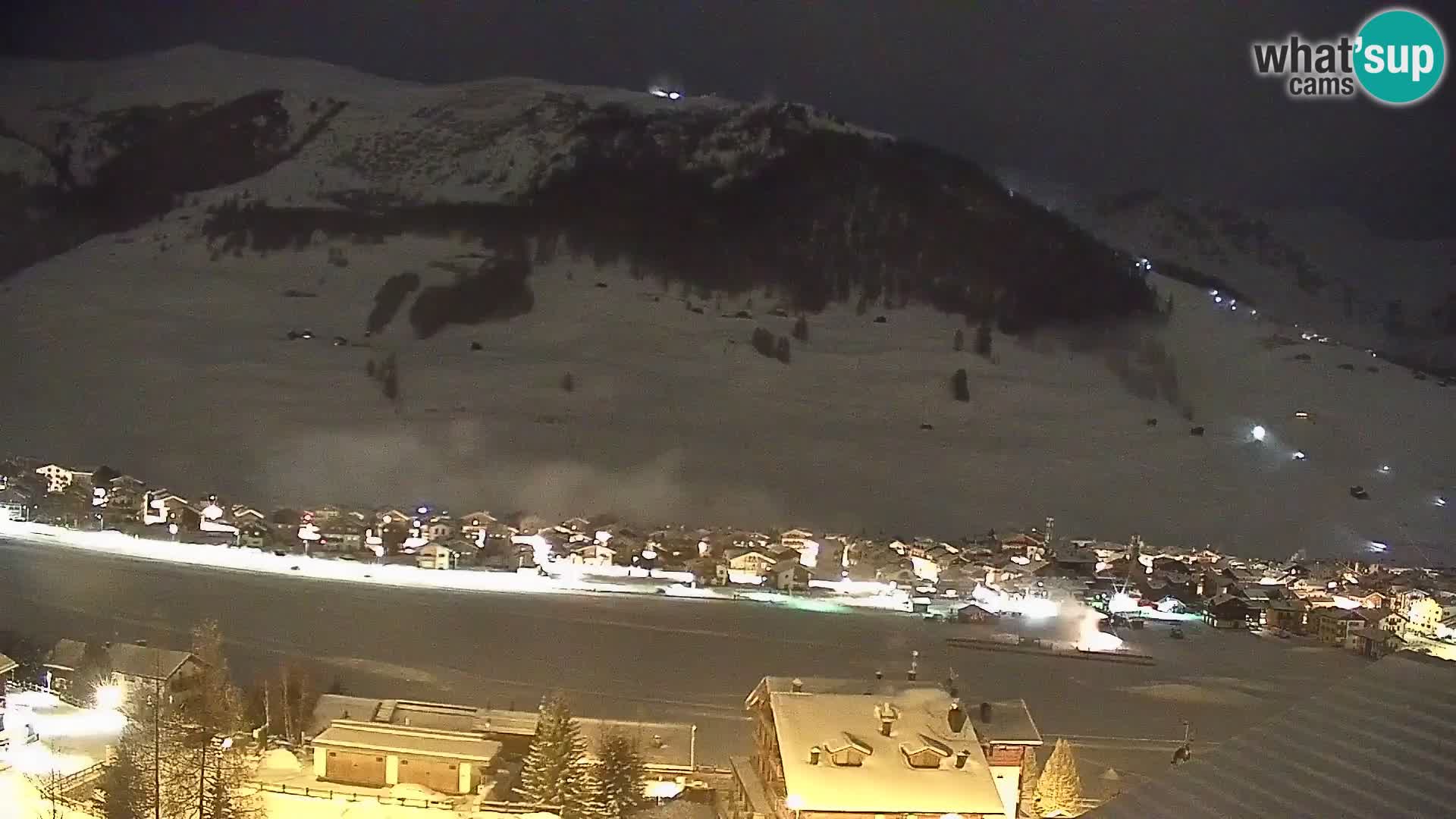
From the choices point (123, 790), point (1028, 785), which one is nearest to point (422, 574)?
point (123, 790)

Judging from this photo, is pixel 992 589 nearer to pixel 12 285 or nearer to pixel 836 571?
pixel 836 571

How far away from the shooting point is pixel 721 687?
6.57 m

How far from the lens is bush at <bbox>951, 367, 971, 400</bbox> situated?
19.2 m

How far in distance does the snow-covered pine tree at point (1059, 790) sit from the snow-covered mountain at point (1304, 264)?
33.3 meters

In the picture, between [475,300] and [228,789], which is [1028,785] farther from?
[475,300]

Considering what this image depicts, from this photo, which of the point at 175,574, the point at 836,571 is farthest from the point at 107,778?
the point at 836,571

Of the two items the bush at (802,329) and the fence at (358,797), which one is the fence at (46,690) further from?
the bush at (802,329)

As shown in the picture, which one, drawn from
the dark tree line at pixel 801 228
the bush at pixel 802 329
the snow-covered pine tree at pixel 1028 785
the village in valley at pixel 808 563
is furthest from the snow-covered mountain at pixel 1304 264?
the snow-covered pine tree at pixel 1028 785

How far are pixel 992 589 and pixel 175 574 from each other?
7.13 m

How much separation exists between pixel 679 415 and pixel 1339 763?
15.9m

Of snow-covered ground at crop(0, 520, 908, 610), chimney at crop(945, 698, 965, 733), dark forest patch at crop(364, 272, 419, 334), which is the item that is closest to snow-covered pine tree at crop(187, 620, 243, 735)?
chimney at crop(945, 698, 965, 733)

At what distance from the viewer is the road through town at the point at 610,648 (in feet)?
21.0

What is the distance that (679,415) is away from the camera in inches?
682

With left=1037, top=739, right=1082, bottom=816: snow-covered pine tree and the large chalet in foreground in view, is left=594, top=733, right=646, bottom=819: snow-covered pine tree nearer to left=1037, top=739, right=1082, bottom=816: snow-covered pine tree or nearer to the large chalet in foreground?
the large chalet in foreground
